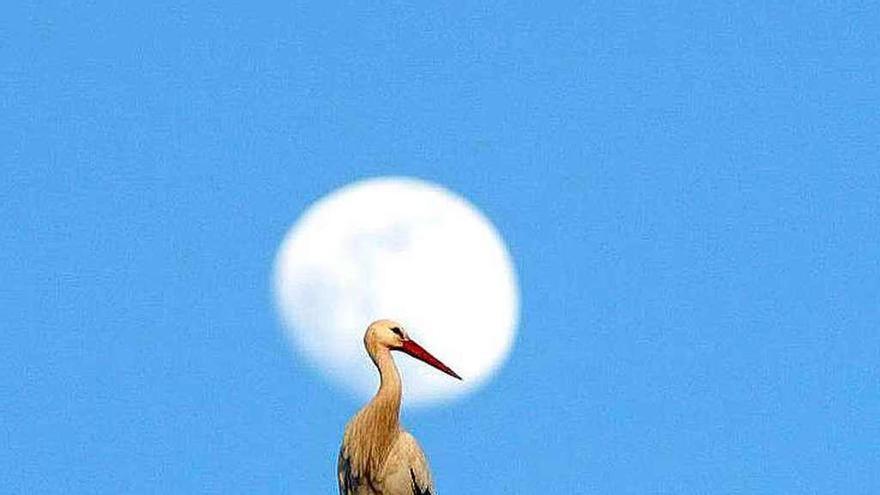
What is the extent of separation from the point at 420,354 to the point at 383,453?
116cm

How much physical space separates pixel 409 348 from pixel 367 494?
158cm

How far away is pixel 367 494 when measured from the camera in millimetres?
28531

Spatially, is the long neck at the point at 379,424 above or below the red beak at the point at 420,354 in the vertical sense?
below

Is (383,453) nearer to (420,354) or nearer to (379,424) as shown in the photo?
(379,424)

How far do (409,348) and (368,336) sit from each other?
447mm

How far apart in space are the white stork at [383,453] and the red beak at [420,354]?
183 millimetres

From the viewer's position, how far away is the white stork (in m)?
28.5

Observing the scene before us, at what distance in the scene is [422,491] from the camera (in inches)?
1125

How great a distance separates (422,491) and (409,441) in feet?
1.72

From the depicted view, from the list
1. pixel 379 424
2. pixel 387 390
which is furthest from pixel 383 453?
pixel 387 390

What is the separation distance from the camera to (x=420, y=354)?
29.0 meters

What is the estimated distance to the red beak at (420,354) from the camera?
1138 inches

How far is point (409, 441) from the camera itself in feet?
94.2

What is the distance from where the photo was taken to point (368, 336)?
94.9ft
